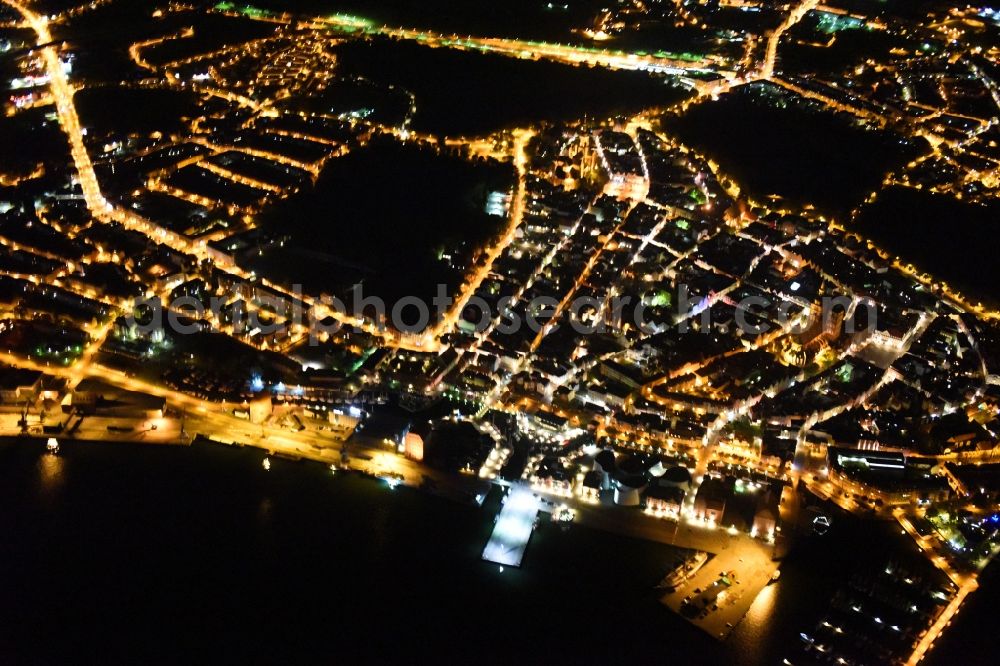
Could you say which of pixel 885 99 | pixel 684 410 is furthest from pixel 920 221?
pixel 684 410

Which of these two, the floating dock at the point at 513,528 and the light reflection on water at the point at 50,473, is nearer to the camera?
the floating dock at the point at 513,528

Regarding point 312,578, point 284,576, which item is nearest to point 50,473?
point 284,576

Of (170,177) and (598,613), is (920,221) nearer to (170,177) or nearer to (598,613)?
(598,613)

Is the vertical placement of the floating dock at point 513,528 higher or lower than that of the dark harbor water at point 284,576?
higher

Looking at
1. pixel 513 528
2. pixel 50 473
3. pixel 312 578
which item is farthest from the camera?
pixel 50 473

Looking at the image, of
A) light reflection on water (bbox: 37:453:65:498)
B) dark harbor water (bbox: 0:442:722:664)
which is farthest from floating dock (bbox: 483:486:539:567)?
light reflection on water (bbox: 37:453:65:498)

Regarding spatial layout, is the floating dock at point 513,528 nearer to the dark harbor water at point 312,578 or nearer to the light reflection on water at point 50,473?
the dark harbor water at point 312,578

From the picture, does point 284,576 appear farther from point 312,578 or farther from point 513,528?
point 513,528

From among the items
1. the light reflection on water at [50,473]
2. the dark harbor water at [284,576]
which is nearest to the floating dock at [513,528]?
the dark harbor water at [284,576]
